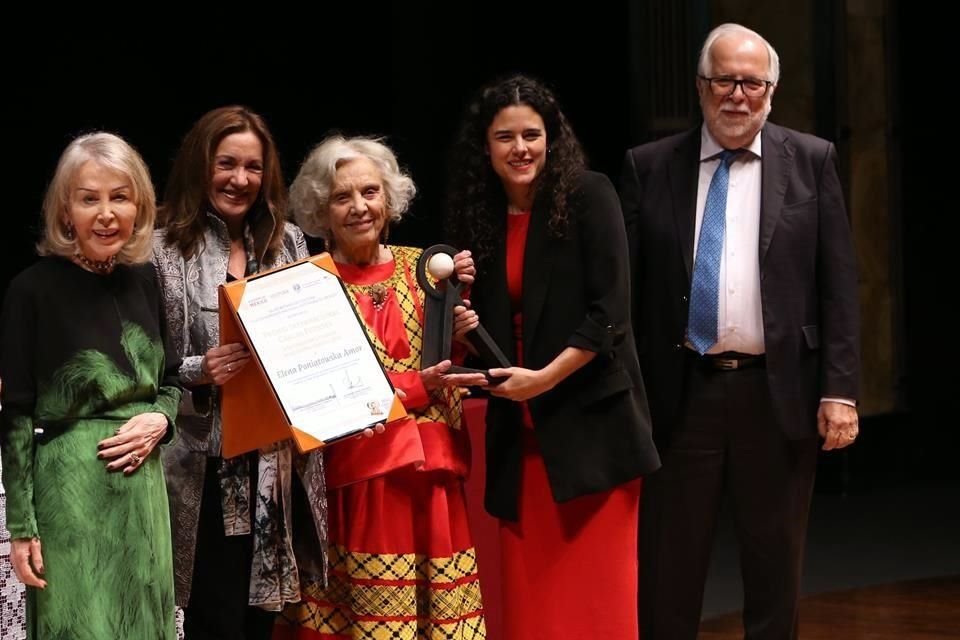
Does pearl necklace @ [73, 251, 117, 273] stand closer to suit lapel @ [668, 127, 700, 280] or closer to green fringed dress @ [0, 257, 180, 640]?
green fringed dress @ [0, 257, 180, 640]

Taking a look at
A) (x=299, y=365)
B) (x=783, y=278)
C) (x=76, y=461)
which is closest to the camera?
(x=76, y=461)

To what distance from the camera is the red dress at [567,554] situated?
11.9 ft

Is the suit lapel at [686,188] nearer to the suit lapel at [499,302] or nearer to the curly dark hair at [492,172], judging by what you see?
the curly dark hair at [492,172]

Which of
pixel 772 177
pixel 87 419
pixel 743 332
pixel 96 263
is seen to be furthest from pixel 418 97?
pixel 87 419

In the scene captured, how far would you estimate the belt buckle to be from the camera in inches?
151

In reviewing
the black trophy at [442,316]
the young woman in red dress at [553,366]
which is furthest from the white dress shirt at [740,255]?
the black trophy at [442,316]

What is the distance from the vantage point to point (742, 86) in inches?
150

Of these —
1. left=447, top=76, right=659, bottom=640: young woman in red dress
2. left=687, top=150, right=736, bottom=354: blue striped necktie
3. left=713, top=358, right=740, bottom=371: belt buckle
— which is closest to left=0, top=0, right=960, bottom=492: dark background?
left=447, top=76, right=659, bottom=640: young woman in red dress

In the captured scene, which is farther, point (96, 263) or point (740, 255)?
point (740, 255)

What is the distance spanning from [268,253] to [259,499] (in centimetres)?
56

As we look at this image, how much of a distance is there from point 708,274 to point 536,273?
52 centimetres

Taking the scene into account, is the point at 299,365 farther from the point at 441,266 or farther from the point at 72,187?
the point at 72,187

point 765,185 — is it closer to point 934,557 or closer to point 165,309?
point 165,309

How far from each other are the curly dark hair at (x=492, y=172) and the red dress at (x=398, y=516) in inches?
8.0
